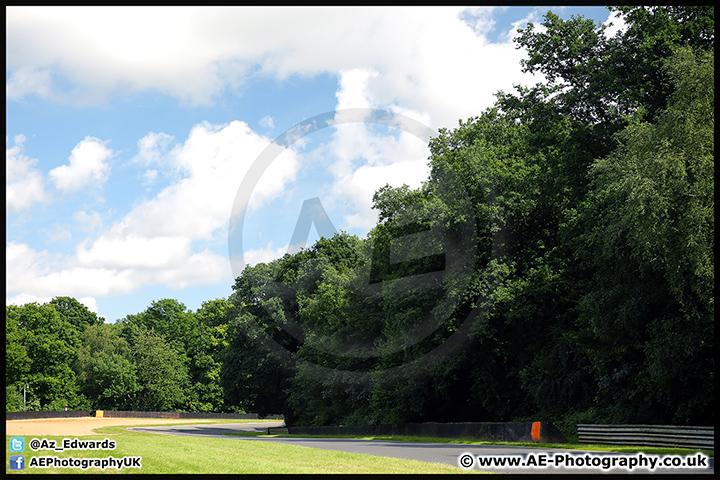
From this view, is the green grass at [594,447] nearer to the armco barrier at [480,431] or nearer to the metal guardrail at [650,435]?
the armco barrier at [480,431]

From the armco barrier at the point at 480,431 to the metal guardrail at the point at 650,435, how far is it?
83.0 inches

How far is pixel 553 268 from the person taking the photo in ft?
111

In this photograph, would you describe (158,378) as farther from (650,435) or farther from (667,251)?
A: (667,251)

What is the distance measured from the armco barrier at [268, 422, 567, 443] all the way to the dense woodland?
238 centimetres

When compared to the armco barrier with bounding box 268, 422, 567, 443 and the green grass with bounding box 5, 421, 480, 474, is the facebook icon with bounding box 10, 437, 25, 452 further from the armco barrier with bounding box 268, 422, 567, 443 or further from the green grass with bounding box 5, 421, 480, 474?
the armco barrier with bounding box 268, 422, 567, 443

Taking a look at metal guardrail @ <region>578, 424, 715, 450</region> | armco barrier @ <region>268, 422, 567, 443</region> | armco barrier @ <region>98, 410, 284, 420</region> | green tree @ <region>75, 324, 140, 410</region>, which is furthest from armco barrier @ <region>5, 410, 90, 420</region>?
metal guardrail @ <region>578, 424, 715, 450</region>

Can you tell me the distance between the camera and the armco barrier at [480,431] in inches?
899

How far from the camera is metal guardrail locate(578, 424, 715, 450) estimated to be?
65.9 ft

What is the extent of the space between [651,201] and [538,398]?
14818 millimetres

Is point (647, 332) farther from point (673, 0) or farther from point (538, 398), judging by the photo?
point (673, 0)

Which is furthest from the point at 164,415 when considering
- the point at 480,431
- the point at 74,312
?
the point at 480,431

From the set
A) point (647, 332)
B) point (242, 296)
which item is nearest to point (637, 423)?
point (647, 332)

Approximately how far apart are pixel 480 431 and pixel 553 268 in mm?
11206

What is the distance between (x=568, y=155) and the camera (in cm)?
2998
